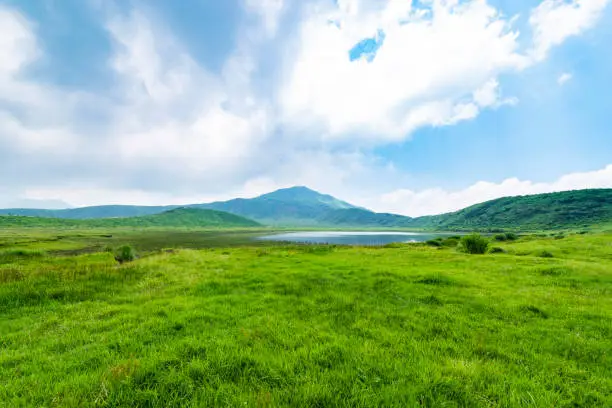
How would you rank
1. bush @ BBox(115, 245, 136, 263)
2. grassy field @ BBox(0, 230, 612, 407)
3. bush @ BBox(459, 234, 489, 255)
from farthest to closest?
bush @ BBox(459, 234, 489, 255) < bush @ BBox(115, 245, 136, 263) < grassy field @ BBox(0, 230, 612, 407)

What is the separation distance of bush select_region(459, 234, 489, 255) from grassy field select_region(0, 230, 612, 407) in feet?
75.8

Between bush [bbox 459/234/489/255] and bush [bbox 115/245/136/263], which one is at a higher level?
bush [bbox 459/234/489/255]

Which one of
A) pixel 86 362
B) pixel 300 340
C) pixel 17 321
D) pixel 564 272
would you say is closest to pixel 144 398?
pixel 86 362

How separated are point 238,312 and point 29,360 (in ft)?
17.9

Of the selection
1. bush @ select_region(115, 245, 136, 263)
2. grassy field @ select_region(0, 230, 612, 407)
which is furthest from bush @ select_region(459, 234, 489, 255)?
bush @ select_region(115, 245, 136, 263)

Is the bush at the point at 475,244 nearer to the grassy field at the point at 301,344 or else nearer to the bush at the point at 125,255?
the grassy field at the point at 301,344

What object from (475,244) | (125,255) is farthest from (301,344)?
(125,255)

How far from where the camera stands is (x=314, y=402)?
4750mm

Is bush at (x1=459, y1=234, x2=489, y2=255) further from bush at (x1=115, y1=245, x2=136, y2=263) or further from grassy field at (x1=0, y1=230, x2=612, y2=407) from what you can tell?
bush at (x1=115, y1=245, x2=136, y2=263)

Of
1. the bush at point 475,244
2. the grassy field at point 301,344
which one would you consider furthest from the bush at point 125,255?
the bush at point 475,244

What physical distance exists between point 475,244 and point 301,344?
123 feet

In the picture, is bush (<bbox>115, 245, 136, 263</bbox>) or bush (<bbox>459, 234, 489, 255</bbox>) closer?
bush (<bbox>115, 245, 136, 263</bbox>)

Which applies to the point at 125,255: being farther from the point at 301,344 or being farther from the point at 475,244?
the point at 475,244

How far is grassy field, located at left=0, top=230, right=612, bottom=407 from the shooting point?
4973mm
